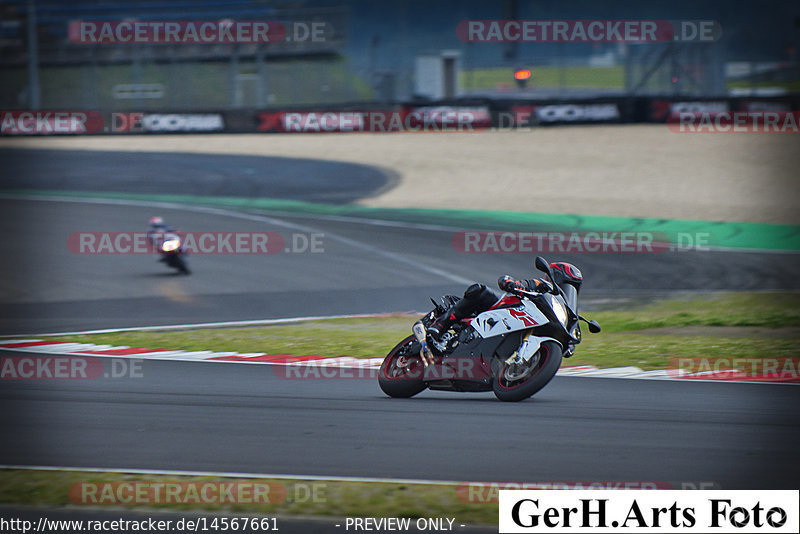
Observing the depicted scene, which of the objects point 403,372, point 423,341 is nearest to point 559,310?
point 423,341

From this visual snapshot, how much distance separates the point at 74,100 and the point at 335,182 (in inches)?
952

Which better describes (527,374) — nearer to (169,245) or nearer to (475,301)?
(475,301)

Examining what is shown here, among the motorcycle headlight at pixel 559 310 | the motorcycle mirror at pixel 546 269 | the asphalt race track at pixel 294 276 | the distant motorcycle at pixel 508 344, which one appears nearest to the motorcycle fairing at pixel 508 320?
the distant motorcycle at pixel 508 344

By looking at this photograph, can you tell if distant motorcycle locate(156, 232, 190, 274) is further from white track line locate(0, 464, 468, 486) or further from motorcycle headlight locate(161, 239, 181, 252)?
white track line locate(0, 464, 468, 486)

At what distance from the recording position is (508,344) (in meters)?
6.82

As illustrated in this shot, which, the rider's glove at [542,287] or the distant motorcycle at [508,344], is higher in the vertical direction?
the rider's glove at [542,287]

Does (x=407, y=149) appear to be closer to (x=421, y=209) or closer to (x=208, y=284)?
(x=421, y=209)

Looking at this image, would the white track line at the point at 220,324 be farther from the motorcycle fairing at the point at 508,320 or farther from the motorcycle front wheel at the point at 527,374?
the motorcycle fairing at the point at 508,320

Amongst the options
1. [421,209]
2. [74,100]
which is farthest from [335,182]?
[74,100]

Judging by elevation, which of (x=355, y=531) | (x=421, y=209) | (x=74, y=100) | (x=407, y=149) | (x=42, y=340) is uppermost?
(x=74, y=100)

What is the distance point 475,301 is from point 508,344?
16.9 inches

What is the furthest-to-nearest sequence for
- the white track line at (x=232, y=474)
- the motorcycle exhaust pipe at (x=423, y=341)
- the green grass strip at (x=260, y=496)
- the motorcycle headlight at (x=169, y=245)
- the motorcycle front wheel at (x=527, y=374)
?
the motorcycle headlight at (x=169, y=245)
the motorcycle exhaust pipe at (x=423, y=341)
the motorcycle front wheel at (x=527, y=374)
the white track line at (x=232, y=474)
the green grass strip at (x=260, y=496)

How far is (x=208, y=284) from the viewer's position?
15.1 m

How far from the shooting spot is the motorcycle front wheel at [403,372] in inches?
283
